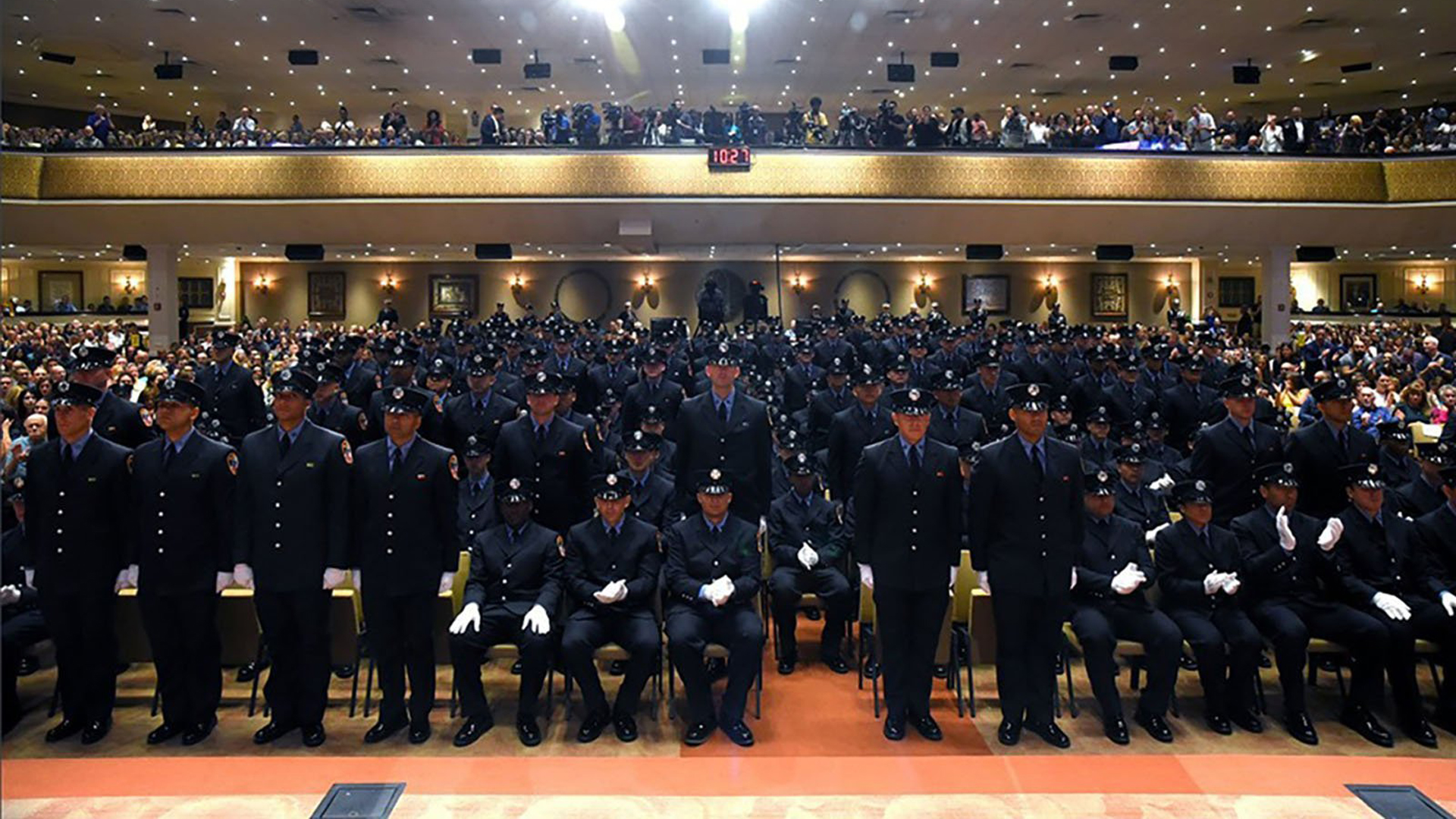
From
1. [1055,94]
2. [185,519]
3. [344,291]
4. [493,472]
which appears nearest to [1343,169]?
[1055,94]

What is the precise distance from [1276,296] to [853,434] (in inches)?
797

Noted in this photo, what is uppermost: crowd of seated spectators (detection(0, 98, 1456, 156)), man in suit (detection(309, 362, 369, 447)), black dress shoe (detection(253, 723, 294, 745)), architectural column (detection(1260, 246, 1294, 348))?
crowd of seated spectators (detection(0, 98, 1456, 156))

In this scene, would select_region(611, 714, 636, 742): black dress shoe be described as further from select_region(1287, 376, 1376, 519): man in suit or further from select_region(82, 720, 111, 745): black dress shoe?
select_region(1287, 376, 1376, 519): man in suit

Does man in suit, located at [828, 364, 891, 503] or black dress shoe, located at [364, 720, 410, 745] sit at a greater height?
man in suit, located at [828, 364, 891, 503]

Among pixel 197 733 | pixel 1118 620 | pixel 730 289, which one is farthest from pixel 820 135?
pixel 197 733

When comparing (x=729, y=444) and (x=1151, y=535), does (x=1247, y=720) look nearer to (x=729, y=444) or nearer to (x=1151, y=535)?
(x=1151, y=535)

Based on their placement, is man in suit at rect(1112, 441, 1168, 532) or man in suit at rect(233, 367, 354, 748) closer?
man in suit at rect(233, 367, 354, 748)

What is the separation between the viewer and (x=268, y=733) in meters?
5.28

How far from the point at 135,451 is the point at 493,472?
2.25 meters

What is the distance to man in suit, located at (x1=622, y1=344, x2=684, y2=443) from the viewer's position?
9195 millimetres

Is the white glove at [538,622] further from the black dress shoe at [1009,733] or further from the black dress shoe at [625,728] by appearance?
the black dress shoe at [1009,733]

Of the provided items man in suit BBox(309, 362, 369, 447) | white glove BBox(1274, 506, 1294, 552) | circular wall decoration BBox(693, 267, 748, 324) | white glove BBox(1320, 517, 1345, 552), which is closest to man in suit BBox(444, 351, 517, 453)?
man in suit BBox(309, 362, 369, 447)

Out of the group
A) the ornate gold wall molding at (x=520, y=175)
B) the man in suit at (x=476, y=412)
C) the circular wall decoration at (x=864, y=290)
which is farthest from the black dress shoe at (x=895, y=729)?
the circular wall decoration at (x=864, y=290)

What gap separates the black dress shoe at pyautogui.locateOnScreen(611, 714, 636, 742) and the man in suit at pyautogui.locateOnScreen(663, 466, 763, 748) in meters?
0.28
